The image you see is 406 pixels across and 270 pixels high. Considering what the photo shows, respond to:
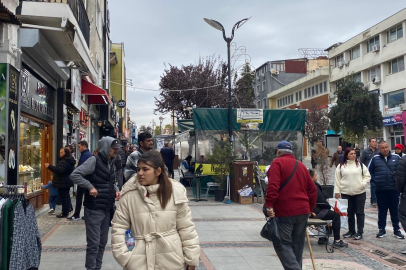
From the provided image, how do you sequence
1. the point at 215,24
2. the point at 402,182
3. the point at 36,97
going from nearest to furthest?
the point at 402,182 → the point at 36,97 → the point at 215,24

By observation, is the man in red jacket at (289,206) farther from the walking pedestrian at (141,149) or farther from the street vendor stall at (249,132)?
the street vendor stall at (249,132)

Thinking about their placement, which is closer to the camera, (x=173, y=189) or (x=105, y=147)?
(x=173, y=189)

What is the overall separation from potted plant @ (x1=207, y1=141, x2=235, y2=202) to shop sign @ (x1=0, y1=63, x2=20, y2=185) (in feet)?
21.1

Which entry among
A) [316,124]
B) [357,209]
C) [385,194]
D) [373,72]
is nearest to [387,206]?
[385,194]

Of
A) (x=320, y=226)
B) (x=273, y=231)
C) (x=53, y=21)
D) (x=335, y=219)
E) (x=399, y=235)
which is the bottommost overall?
(x=399, y=235)


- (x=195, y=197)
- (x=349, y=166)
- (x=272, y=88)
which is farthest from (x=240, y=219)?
(x=272, y=88)

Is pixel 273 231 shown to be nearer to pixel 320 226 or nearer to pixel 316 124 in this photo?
pixel 320 226

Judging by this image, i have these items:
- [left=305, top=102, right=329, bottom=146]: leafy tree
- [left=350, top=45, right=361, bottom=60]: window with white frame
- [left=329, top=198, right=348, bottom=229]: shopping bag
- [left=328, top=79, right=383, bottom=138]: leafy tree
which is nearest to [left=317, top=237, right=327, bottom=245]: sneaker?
[left=329, top=198, right=348, bottom=229]: shopping bag

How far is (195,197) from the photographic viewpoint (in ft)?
44.8

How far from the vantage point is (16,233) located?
Result: 393 centimetres

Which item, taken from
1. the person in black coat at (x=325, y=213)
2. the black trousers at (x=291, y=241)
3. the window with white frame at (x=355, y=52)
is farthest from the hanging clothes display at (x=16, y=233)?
the window with white frame at (x=355, y=52)

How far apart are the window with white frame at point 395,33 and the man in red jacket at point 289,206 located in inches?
1268

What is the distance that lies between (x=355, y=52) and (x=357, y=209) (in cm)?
3568

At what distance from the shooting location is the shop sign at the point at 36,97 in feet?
29.4
